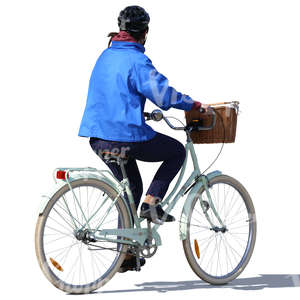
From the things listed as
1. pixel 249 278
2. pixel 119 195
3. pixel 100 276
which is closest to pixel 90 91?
pixel 119 195

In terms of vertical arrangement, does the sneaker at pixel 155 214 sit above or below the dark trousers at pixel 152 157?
below

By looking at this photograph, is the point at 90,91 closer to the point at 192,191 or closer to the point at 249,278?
the point at 192,191

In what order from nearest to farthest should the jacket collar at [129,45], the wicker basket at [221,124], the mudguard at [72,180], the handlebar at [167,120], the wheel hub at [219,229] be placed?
1. the mudguard at [72,180]
2. the jacket collar at [129,45]
3. the handlebar at [167,120]
4. the wicker basket at [221,124]
5. the wheel hub at [219,229]

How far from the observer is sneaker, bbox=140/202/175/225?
853cm

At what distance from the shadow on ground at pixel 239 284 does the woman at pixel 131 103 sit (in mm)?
660

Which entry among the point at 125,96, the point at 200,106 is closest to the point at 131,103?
the point at 125,96

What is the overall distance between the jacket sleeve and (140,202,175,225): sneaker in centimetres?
100

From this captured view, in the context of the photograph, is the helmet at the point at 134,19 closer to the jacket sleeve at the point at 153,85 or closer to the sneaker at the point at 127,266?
the jacket sleeve at the point at 153,85

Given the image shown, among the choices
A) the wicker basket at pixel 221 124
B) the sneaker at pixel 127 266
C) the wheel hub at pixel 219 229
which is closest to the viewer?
the sneaker at pixel 127 266

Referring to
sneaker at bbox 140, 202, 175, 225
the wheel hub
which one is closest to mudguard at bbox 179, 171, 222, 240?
sneaker at bbox 140, 202, 175, 225

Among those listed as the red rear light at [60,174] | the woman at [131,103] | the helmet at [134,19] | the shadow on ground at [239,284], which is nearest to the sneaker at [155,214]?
the woman at [131,103]

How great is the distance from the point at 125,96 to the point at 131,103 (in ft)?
0.30

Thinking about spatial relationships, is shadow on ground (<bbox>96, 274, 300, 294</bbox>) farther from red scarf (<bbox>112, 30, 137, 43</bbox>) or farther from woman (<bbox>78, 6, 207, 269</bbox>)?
red scarf (<bbox>112, 30, 137, 43</bbox>)

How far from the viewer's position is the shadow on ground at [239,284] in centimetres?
856
